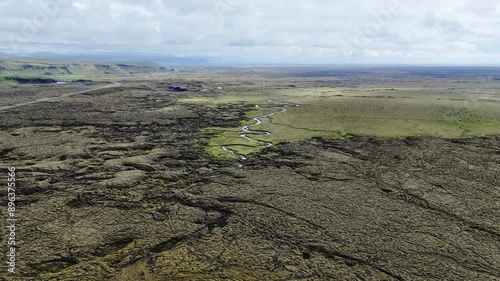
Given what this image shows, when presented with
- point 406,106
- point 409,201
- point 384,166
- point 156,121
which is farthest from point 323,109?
point 409,201

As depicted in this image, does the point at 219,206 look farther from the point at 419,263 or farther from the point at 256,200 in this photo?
the point at 419,263

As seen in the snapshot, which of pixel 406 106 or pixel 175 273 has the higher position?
pixel 406 106

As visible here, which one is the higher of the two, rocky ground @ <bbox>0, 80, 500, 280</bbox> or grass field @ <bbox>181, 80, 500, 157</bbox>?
grass field @ <bbox>181, 80, 500, 157</bbox>

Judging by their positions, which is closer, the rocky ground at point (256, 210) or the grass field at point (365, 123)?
the rocky ground at point (256, 210)

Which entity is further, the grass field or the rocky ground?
the grass field

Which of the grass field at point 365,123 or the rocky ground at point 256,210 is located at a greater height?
the grass field at point 365,123

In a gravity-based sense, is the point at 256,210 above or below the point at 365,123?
below

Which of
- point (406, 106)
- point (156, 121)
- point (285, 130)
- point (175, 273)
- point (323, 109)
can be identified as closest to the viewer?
point (175, 273)

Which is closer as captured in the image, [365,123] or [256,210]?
[256,210]
